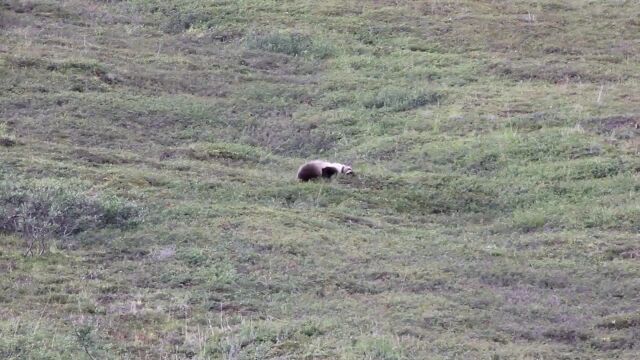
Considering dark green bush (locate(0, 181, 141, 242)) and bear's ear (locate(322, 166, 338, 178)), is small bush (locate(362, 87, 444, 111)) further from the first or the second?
dark green bush (locate(0, 181, 141, 242))

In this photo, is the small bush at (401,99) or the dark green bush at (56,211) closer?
the dark green bush at (56,211)

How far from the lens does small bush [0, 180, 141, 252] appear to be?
1477cm

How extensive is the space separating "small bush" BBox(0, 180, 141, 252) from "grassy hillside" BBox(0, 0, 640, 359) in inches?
1.8

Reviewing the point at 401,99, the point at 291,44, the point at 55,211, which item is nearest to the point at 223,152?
the point at 401,99

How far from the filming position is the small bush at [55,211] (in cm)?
1477

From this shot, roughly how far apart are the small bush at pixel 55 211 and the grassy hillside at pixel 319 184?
1.8 inches

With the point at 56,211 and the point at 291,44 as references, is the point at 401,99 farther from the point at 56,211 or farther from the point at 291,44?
the point at 56,211

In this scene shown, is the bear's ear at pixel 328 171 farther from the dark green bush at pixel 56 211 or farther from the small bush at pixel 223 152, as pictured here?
the dark green bush at pixel 56 211

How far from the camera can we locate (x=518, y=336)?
11.7 m

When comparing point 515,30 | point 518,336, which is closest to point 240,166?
point 518,336

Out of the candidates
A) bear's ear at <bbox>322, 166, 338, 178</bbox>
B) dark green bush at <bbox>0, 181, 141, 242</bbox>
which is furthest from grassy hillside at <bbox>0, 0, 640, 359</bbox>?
bear's ear at <bbox>322, 166, 338, 178</bbox>

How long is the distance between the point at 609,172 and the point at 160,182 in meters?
8.02

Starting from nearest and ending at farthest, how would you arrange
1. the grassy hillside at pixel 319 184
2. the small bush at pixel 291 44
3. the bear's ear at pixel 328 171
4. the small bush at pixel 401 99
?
the grassy hillside at pixel 319 184 < the bear's ear at pixel 328 171 < the small bush at pixel 401 99 < the small bush at pixel 291 44

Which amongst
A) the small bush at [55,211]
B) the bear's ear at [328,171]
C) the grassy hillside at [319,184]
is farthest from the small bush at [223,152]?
the small bush at [55,211]
